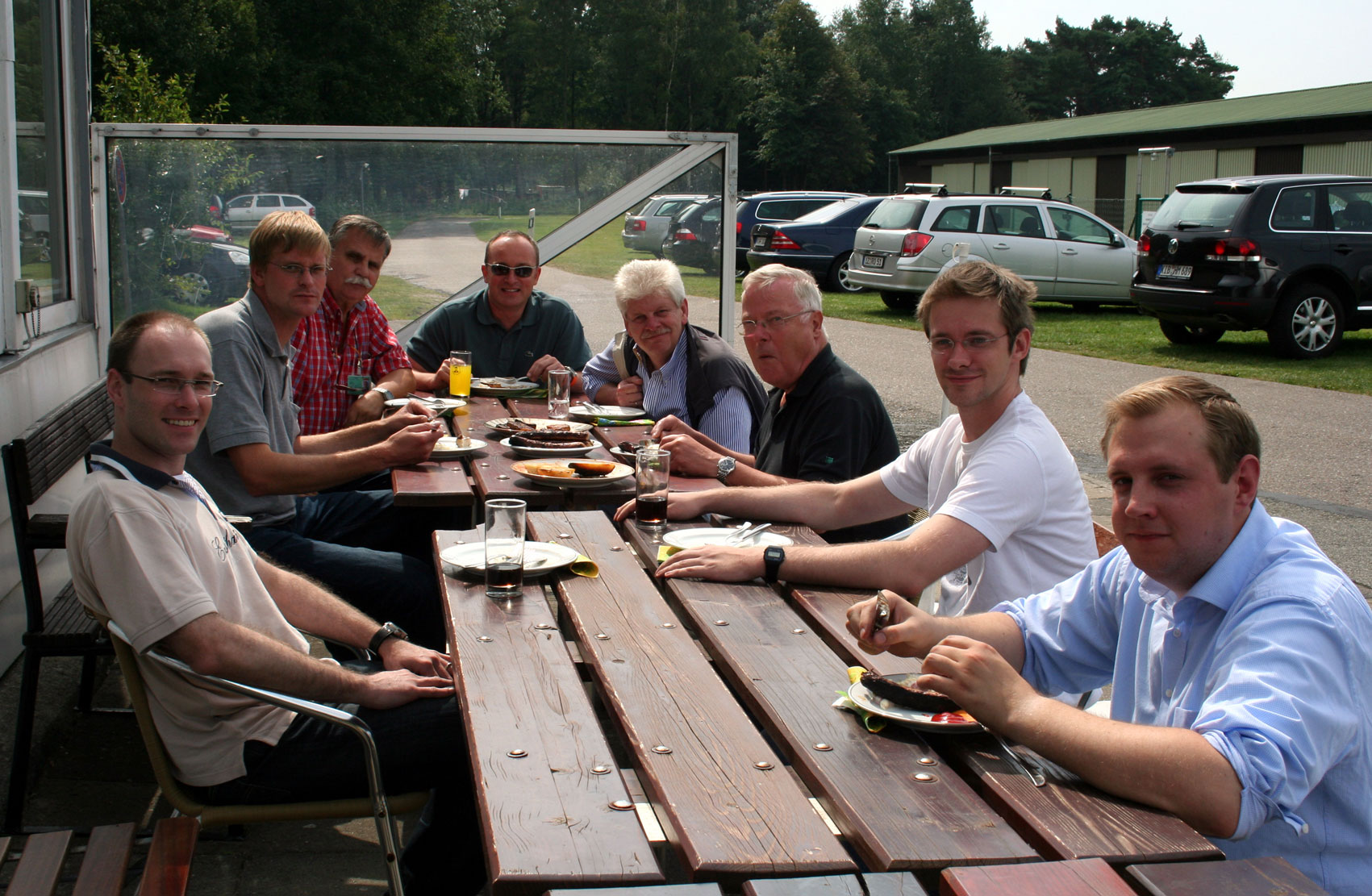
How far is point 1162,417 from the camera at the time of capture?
1.89 metres

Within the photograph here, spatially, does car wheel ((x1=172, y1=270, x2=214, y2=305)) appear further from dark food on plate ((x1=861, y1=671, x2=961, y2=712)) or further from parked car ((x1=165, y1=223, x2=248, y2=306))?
dark food on plate ((x1=861, y1=671, x2=961, y2=712))

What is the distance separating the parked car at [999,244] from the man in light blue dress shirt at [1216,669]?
51.2ft

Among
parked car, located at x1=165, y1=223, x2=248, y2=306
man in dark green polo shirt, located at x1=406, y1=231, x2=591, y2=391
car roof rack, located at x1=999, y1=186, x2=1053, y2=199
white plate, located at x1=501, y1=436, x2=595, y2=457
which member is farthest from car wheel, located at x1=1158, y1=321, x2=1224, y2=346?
white plate, located at x1=501, y1=436, x2=595, y2=457

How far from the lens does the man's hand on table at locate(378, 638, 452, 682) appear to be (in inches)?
110

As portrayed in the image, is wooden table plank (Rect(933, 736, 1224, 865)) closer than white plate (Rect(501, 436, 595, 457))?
Yes

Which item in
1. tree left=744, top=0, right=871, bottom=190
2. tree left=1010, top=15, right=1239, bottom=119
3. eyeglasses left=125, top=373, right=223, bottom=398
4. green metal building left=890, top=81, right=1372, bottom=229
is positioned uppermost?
tree left=1010, top=15, right=1239, bottom=119

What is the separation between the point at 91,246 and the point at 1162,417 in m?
5.74

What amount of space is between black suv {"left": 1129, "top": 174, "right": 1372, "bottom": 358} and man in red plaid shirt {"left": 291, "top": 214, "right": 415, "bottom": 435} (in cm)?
1021

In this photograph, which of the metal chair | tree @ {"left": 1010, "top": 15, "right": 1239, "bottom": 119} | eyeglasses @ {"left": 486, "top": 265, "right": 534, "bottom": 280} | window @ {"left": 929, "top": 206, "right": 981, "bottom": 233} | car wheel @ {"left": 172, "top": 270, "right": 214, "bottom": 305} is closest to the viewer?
the metal chair

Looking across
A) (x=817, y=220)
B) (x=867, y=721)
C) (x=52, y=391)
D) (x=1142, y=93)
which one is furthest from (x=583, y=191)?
(x=1142, y=93)

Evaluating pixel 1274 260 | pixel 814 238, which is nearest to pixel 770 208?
pixel 814 238

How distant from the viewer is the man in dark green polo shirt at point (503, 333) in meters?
6.25

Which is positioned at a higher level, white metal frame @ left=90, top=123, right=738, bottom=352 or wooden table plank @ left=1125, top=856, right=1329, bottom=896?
white metal frame @ left=90, top=123, right=738, bottom=352

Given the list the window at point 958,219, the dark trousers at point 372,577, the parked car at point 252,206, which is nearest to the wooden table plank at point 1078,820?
the dark trousers at point 372,577
